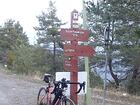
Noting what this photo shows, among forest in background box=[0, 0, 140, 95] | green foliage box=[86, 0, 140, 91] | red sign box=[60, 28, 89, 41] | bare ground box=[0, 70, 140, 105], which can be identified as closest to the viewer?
red sign box=[60, 28, 89, 41]

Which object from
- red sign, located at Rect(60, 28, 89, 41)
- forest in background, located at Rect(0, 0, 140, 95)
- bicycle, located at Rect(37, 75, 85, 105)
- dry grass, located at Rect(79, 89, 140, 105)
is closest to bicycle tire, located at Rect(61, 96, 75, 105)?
bicycle, located at Rect(37, 75, 85, 105)


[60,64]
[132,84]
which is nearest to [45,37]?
[60,64]

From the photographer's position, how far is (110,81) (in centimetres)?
3500

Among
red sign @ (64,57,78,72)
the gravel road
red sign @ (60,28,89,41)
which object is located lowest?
the gravel road

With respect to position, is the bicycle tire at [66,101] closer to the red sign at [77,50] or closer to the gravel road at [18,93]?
the red sign at [77,50]

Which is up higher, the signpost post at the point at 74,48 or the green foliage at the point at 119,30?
the green foliage at the point at 119,30

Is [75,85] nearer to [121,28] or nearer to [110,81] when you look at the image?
[121,28]

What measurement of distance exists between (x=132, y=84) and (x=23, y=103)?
1640 centimetres

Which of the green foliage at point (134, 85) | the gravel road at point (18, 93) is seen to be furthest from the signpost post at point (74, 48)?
the green foliage at point (134, 85)

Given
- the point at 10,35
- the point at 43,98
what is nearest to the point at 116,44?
the point at 43,98

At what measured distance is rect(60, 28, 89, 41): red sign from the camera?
1275cm

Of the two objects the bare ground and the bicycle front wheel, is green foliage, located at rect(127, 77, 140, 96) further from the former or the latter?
the bicycle front wheel

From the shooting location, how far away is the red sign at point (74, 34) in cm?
1275

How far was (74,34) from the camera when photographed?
12.8 m
